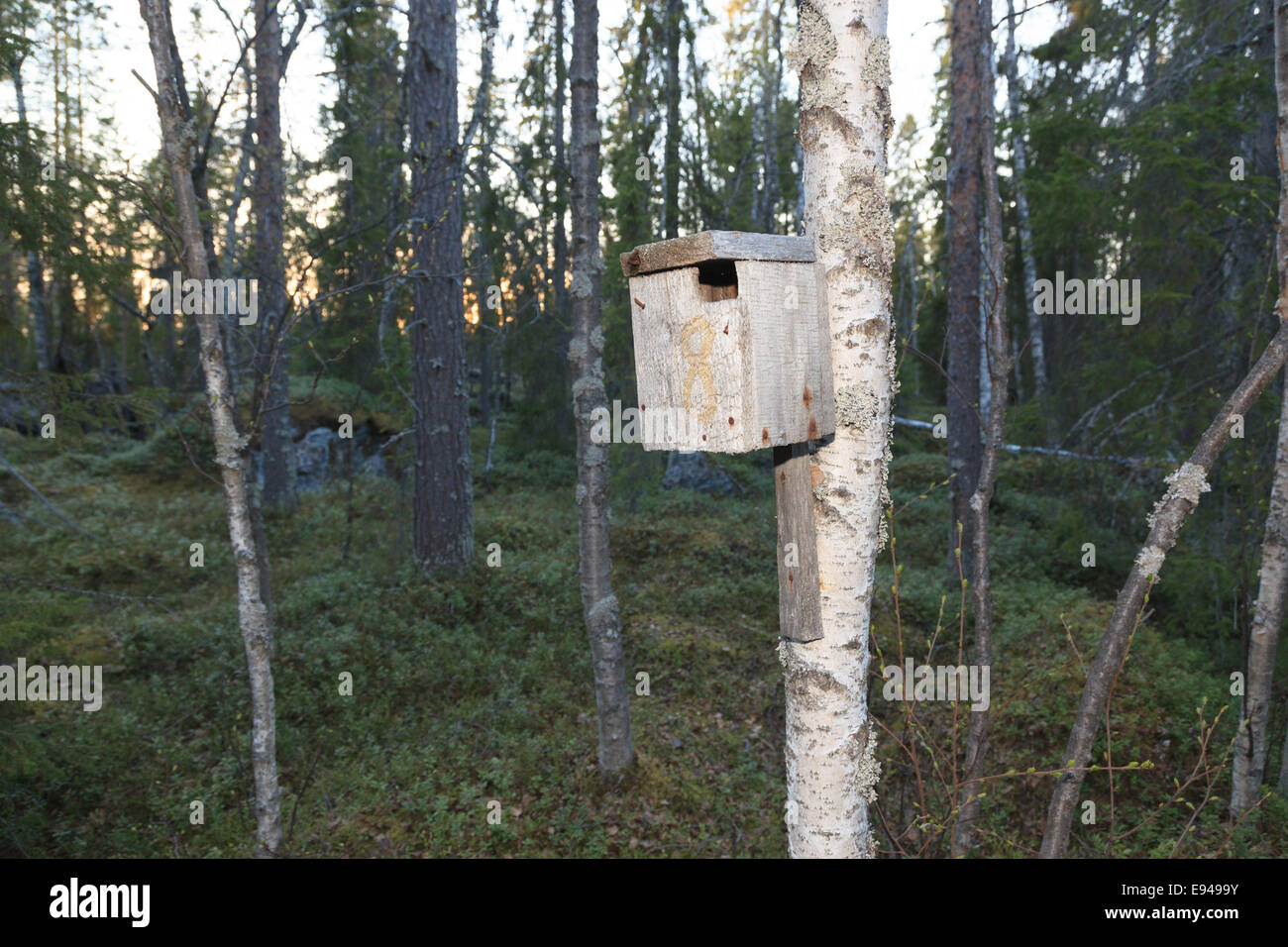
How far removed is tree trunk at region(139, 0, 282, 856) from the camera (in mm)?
3232

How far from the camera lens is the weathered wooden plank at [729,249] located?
5.88 ft

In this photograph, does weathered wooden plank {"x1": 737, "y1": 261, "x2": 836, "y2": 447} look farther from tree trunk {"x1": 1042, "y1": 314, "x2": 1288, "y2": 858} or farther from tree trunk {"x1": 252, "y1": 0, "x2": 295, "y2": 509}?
tree trunk {"x1": 252, "y1": 0, "x2": 295, "y2": 509}

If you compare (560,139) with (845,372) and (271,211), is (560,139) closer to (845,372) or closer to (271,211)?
(271,211)

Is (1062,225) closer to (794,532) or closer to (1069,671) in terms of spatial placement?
(1069,671)

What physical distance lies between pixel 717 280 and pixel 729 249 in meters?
0.31

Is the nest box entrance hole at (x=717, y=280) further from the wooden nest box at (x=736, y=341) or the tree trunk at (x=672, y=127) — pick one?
the tree trunk at (x=672, y=127)

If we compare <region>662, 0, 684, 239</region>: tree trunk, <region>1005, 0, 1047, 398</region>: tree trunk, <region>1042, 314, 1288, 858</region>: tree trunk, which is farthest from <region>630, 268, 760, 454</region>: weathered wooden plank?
<region>1005, 0, 1047, 398</region>: tree trunk

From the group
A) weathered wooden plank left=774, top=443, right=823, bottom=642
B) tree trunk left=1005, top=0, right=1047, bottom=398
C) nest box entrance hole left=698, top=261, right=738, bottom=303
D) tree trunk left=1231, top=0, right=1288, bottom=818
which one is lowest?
tree trunk left=1231, top=0, right=1288, bottom=818

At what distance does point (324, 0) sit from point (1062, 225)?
454 inches

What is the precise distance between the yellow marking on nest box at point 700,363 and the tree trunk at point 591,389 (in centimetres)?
273

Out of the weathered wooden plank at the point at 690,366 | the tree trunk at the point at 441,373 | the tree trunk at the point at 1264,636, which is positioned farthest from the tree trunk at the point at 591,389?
the tree trunk at the point at 441,373

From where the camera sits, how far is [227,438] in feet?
11.1

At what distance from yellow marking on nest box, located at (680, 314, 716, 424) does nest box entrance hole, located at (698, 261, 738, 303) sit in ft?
0.35
